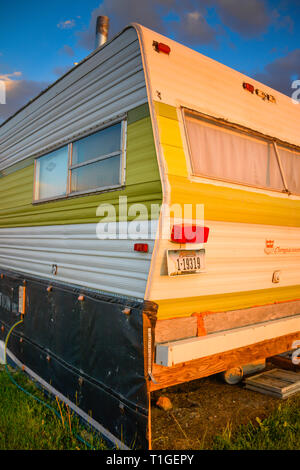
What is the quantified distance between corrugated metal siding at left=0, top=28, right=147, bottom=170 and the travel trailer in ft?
0.07

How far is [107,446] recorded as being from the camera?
336cm

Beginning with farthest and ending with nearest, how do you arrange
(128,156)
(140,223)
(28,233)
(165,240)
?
(28,233) < (128,156) < (140,223) < (165,240)

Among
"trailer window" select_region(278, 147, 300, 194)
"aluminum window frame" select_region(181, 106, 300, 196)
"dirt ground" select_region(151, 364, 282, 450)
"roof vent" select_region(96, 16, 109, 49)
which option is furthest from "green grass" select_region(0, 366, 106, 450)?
"roof vent" select_region(96, 16, 109, 49)

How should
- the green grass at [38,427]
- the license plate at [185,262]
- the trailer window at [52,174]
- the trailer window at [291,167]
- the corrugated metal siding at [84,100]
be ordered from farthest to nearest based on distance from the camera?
the trailer window at [52,174] → the trailer window at [291,167] → the corrugated metal siding at [84,100] → the green grass at [38,427] → the license plate at [185,262]

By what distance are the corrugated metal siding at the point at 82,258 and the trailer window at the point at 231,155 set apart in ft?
3.17

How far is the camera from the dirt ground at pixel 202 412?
354cm

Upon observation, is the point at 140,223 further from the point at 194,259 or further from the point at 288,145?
the point at 288,145

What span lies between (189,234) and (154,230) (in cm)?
34

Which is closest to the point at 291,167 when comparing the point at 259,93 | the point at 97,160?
the point at 259,93

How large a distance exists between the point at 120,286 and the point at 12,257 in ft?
10.4

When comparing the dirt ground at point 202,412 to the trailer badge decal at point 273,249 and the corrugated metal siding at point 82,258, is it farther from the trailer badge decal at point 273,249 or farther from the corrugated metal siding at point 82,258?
the trailer badge decal at point 273,249

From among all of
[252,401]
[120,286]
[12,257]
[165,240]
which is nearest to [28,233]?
[12,257]

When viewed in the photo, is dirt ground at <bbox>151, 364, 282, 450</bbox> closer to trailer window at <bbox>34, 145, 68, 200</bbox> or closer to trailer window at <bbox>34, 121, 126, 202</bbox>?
trailer window at <bbox>34, 121, 126, 202</bbox>

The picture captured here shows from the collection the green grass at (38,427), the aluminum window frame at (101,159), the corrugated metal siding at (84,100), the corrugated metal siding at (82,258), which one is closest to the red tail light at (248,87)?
the corrugated metal siding at (84,100)
